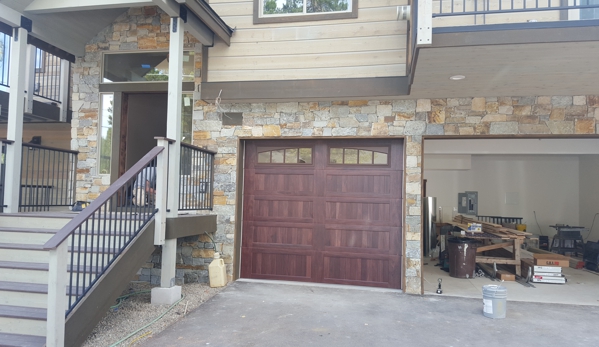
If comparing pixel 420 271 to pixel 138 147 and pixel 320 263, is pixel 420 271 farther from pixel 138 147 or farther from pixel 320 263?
pixel 138 147

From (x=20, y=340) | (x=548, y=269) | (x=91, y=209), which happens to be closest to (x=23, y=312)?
(x=20, y=340)

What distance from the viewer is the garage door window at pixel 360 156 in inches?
238

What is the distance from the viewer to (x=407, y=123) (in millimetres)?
5777

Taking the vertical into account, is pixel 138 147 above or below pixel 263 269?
above

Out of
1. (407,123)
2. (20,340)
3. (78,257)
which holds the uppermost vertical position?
(407,123)

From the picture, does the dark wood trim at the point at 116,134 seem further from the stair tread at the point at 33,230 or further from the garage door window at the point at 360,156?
the garage door window at the point at 360,156

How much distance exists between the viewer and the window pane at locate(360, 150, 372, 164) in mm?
6098

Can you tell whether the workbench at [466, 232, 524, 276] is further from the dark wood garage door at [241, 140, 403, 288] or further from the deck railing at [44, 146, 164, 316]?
the deck railing at [44, 146, 164, 316]

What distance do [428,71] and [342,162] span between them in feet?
6.64

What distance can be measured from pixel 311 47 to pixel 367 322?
3818 mm

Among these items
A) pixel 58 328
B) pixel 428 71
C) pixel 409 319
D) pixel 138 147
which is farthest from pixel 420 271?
pixel 138 147

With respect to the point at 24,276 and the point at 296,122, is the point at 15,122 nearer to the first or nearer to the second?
the point at 24,276

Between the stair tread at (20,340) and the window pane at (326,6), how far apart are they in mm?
5196

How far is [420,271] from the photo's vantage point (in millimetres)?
5668
